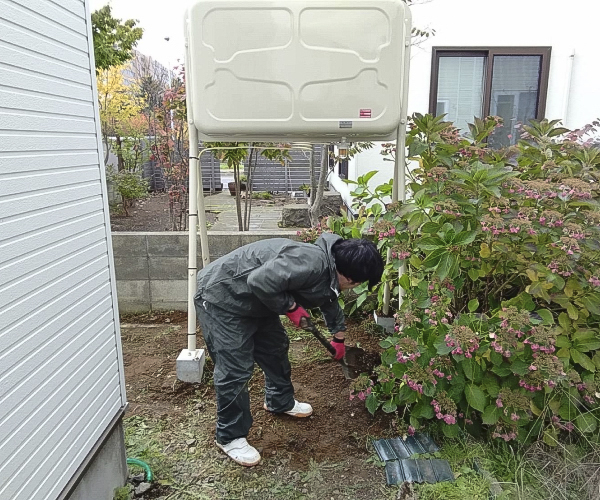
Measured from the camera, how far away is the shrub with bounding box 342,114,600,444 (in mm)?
1919

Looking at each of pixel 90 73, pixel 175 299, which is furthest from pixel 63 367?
pixel 175 299

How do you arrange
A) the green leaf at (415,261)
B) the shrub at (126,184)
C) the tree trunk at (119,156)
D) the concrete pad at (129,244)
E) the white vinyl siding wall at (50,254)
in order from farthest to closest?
the tree trunk at (119,156), the shrub at (126,184), the concrete pad at (129,244), the green leaf at (415,261), the white vinyl siding wall at (50,254)

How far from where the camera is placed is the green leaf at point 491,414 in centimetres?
204

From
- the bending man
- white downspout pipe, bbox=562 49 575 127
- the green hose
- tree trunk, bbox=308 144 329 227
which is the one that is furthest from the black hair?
white downspout pipe, bbox=562 49 575 127

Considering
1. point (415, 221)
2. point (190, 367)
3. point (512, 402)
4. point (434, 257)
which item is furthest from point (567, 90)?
point (190, 367)

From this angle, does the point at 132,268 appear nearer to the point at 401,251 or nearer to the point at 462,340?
the point at 401,251

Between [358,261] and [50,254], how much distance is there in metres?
1.21

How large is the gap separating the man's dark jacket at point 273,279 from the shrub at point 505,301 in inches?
15.1

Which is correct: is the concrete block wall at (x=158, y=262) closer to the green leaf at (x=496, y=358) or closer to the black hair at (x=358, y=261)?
the black hair at (x=358, y=261)

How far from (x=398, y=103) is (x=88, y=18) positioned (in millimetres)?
1643

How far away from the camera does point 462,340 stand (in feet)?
6.19

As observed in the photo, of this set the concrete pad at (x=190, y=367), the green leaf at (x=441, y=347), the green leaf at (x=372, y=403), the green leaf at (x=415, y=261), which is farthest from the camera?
the concrete pad at (x=190, y=367)

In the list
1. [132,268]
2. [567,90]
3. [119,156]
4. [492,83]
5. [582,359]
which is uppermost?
[492,83]

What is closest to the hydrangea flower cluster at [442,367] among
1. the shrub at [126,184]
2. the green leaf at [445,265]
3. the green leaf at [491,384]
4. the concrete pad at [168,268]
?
the green leaf at [491,384]
